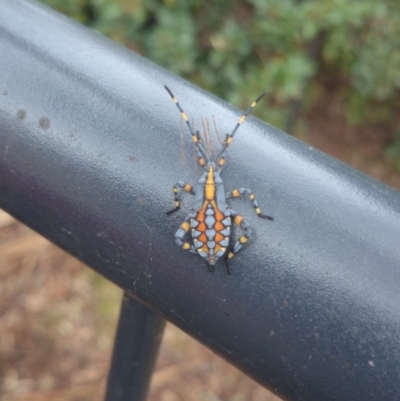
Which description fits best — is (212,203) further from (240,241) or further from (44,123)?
(44,123)

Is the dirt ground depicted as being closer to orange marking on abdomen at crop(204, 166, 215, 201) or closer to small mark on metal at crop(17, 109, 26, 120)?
orange marking on abdomen at crop(204, 166, 215, 201)

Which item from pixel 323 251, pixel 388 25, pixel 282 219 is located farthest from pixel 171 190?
pixel 388 25

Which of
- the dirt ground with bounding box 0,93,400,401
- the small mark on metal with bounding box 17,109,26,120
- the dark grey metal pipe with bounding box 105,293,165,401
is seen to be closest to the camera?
the small mark on metal with bounding box 17,109,26,120

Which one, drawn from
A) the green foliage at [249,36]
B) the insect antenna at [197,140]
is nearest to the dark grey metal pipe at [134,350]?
the insect antenna at [197,140]

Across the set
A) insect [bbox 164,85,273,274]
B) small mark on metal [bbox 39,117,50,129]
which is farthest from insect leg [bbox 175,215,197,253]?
small mark on metal [bbox 39,117,50,129]

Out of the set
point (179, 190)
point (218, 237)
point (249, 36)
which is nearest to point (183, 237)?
point (179, 190)

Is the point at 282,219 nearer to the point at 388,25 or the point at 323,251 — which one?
the point at 323,251

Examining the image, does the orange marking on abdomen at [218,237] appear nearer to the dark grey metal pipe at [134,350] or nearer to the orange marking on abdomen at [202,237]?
the orange marking on abdomen at [202,237]
